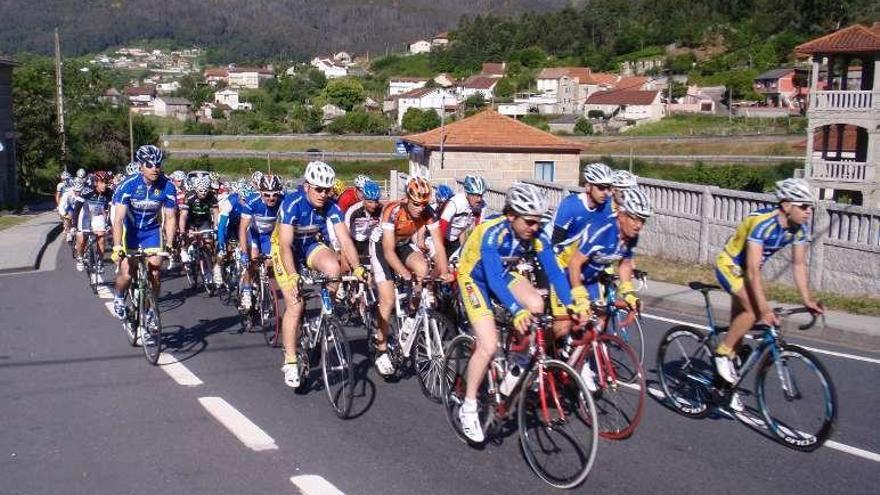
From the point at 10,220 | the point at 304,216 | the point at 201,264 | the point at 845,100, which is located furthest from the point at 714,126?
the point at 304,216

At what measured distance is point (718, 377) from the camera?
24.4 ft

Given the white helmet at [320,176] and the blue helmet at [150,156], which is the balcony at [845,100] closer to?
the blue helmet at [150,156]

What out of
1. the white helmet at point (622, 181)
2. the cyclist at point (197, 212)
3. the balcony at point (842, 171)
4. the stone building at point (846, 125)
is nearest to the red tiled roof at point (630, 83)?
the stone building at point (846, 125)

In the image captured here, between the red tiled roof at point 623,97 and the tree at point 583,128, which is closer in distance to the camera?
the tree at point 583,128

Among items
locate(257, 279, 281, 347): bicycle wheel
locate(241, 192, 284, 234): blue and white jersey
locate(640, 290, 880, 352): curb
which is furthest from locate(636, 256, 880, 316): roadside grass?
locate(241, 192, 284, 234): blue and white jersey

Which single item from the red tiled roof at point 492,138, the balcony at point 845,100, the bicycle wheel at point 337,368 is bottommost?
the bicycle wheel at point 337,368

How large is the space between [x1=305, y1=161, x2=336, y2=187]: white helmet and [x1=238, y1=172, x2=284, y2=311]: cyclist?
2.46 metres

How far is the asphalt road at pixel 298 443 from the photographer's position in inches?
248

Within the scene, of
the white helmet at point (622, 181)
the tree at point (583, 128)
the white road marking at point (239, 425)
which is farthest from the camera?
the tree at point (583, 128)

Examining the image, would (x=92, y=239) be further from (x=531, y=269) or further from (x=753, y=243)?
(x=753, y=243)

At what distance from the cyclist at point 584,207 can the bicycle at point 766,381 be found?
116 cm

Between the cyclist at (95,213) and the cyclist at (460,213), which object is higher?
the cyclist at (460,213)

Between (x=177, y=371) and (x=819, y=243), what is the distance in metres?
9.76

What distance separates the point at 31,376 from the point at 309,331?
316cm
